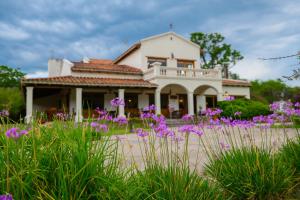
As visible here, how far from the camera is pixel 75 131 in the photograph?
2436 millimetres

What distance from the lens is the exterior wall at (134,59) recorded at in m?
22.1

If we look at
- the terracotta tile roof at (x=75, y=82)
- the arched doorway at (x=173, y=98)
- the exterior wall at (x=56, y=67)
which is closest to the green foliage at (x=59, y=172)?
the terracotta tile roof at (x=75, y=82)

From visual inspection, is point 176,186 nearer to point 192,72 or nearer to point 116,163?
point 116,163

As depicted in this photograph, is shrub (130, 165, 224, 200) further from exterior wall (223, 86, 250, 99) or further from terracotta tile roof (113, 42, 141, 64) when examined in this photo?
exterior wall (223, 86, 250, 99)

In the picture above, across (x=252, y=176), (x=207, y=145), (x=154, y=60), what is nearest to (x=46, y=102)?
(x=154, y=60)

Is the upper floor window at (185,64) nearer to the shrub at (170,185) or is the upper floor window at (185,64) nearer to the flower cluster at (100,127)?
the flower cluster at (100,127)

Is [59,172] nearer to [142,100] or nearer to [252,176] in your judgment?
[252,176]

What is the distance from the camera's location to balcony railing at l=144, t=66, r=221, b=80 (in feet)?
65.0

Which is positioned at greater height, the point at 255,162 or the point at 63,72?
the point at 63,72

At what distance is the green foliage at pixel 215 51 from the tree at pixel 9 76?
24.8 m

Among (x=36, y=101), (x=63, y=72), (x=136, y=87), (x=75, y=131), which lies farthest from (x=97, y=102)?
(x=75, y=131)

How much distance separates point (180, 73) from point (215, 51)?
18.7m

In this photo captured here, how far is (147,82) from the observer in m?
20.2

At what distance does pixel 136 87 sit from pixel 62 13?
9989mm
